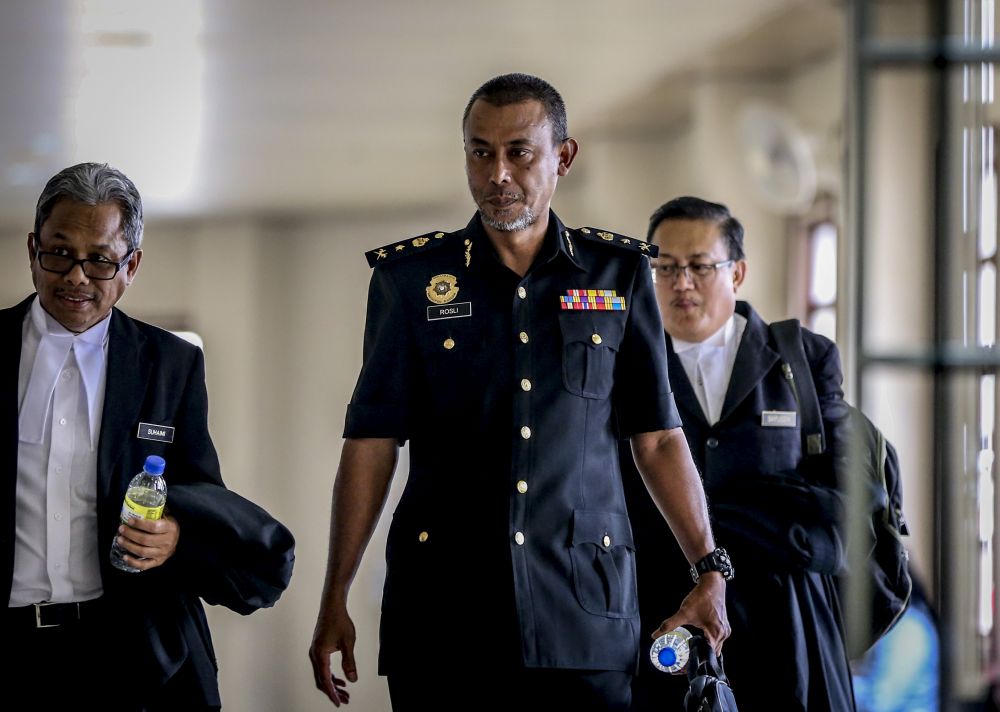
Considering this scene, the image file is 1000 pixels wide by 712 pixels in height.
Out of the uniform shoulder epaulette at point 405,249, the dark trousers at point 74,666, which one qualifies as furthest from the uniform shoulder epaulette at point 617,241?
the dark trousers at point 74,666

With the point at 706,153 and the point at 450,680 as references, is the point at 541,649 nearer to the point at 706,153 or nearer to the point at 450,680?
the point at 450,680

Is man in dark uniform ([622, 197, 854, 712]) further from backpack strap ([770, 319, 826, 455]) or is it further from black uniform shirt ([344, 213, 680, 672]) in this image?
black uniform shirt ([344, 213, 680, 672])

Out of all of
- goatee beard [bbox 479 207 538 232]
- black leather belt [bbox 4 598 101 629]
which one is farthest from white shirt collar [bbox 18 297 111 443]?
goatee beard [bbox 479 207 538 232]

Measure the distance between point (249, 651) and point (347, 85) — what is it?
203cm

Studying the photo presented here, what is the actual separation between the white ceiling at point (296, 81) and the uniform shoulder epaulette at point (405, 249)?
213 centimetres

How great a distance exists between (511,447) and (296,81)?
308 centimetres

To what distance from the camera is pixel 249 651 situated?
13.5 feet

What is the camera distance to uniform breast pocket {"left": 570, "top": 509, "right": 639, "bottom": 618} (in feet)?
6.86

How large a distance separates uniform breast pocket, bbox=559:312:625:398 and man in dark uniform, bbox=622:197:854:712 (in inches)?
21.2

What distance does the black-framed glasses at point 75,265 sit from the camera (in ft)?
6.98

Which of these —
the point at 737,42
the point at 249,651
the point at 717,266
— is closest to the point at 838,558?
the point at 717,266

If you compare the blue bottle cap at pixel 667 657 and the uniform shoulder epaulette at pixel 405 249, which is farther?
the uniform shoulder epaulette at pixel 405 249

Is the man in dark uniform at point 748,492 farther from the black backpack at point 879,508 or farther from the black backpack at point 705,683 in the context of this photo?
the black backpack at point 705,683

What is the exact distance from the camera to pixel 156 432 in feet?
7.14
